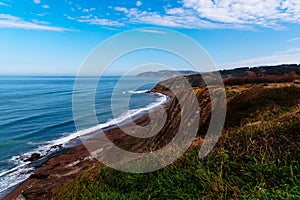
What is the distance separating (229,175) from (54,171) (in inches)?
613

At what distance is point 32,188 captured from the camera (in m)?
14.4

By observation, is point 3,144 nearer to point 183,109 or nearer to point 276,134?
point 183,109

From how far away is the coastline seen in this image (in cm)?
1379

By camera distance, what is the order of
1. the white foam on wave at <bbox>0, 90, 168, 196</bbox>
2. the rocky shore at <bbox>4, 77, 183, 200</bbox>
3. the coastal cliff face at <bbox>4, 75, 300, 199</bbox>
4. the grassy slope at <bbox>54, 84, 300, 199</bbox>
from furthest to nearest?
the white foam on wave at <bbox>0, 90, 168, 196</bbox>
the rocky shore at <bbox>4, 77, 183, 200</bbox>
the coastal cliff face at <bbox>4, 75, 300, 199</bbox>
the grassy slope at <bbox>54, 84, 300, 199</bbox>

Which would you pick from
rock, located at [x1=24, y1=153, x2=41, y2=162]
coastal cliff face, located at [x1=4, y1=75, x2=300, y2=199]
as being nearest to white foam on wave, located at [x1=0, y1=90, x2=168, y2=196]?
rock, located at [x1=24, y1=153, x2=41, y2=162]

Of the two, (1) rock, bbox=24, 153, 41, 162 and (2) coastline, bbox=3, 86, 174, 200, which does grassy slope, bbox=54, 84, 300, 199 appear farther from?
(1) rock, bbox=24, 153, 41, 162

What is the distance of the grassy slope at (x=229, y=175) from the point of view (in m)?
3.84

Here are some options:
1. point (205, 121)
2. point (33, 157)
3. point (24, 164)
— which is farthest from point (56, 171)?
point (205, 121)

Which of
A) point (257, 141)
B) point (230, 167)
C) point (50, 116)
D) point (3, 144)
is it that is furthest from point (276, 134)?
point (50, 116)

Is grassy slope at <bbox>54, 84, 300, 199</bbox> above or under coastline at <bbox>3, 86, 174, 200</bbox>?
above

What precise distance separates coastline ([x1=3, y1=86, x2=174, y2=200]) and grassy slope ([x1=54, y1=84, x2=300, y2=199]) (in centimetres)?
880

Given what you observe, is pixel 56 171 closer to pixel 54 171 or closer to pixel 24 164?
pixel 54 171

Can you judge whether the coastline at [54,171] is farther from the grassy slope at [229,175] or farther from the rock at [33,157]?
the grassy slope at [229,175]

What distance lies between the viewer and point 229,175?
4344 mm
